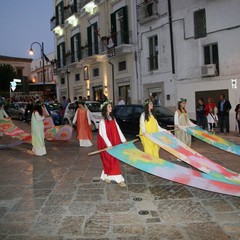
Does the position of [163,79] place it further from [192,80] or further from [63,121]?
[63,121]

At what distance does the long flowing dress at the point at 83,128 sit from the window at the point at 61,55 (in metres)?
20.5

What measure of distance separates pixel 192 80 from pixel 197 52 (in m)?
1.52

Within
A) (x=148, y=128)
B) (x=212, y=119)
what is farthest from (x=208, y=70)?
(x=148, y=128)

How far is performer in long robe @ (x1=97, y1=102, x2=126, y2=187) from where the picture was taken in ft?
23.9

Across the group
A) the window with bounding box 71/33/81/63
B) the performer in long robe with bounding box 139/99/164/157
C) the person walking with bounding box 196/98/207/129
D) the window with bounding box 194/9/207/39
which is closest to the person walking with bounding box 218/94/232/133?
the person walking with bounding box 196/98/207/129

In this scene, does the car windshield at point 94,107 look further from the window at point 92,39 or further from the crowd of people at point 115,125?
the window at point 92,39

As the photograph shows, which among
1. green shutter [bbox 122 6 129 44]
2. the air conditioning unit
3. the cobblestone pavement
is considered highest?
green shutter [bbox 122 6 129 44]

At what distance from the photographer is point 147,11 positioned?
A: 21.8m

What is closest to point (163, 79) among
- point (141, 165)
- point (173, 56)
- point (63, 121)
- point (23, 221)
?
point (173, 56)

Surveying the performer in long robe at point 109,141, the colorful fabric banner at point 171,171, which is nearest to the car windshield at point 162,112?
the performer in long robe at point 109,141

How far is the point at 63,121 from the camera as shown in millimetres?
20547

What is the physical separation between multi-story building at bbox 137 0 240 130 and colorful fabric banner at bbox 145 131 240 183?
34.8 ft

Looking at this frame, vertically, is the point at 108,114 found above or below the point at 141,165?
above

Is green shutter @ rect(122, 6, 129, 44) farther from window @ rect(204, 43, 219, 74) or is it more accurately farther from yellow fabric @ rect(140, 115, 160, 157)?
yellow fabric @ rect(140, 115, 160, 157)
